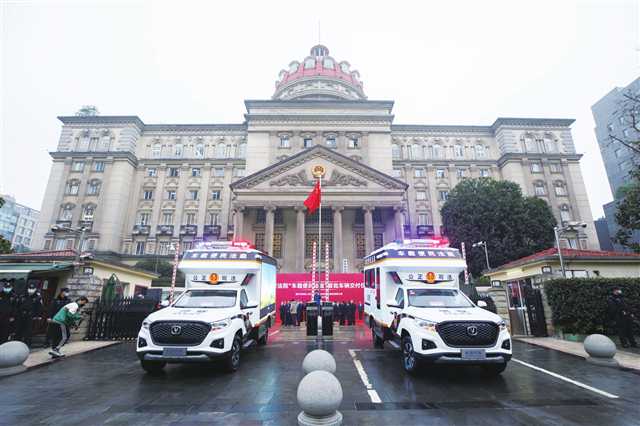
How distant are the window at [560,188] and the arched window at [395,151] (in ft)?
80.9

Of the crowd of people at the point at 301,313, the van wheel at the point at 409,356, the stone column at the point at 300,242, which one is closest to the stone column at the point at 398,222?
the stone column at the point at 300,242

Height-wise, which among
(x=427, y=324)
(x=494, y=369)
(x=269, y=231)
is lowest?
(x=494, y=369)

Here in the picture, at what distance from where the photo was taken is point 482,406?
5750 millimetres

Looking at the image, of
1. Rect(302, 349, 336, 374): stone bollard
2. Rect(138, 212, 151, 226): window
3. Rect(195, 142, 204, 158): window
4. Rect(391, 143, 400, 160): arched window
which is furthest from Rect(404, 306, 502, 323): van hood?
Rect(195, 142, 204, 158): window

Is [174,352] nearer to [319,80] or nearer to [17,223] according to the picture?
[319,80]

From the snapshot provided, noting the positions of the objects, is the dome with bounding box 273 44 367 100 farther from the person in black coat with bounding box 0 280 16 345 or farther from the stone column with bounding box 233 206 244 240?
the person in black coat with bounding box 0 280 16 345

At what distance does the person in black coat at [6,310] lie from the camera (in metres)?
10.4

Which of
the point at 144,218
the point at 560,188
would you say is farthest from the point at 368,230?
the point at 560,188

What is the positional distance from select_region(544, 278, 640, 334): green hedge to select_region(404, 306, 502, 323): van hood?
7848 millimetres

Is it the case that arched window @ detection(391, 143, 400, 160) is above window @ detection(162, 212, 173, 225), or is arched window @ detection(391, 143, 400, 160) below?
above

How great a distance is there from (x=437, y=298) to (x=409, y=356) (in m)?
1.86

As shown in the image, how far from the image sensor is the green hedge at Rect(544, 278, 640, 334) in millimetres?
12125

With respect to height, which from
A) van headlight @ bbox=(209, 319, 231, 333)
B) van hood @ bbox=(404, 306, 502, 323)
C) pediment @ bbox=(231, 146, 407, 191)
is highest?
pediment @ bbox=(231, 146, 407, 191)

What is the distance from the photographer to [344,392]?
6633mm
